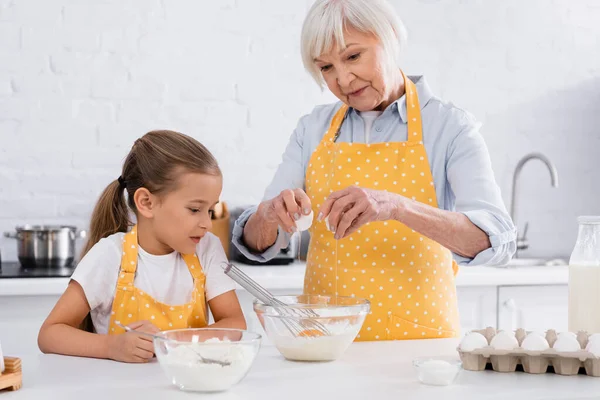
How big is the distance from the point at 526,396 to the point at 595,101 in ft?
9.97

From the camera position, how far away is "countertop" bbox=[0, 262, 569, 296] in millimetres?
2684

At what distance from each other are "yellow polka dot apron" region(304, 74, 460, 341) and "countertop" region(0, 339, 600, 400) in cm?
38

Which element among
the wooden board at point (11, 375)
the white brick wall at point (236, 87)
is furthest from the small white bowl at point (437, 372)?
the white brick wall at point (236, 87)

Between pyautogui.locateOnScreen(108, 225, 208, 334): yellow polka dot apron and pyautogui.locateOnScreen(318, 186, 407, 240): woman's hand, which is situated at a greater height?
pyautogui.locateOnScreen(318, 186, 407, 240): woman's hand

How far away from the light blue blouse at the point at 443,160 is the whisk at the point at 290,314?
459 mm

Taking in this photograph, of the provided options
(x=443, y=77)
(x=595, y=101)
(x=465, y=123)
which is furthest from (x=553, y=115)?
(x=465, y=123)

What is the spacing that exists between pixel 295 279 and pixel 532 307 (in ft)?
3.21

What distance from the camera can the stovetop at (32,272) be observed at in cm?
277

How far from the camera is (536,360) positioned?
4.53 feet

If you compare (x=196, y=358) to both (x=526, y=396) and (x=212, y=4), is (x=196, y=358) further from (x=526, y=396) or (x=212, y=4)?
(x=212, y=4)

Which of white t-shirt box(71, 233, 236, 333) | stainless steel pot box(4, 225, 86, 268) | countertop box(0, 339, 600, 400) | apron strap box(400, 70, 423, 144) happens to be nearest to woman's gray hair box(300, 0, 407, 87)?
apron strap box(400, 70, 423, 144)

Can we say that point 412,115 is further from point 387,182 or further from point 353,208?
point 353,208

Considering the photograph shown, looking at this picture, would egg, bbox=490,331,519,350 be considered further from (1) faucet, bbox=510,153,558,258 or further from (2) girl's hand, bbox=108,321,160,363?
(1) faucet, bbox=510,153,558,258

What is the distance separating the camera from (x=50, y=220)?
Answer: 331cm
